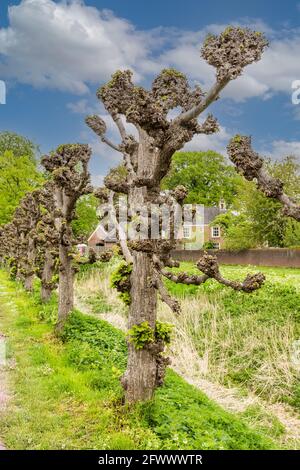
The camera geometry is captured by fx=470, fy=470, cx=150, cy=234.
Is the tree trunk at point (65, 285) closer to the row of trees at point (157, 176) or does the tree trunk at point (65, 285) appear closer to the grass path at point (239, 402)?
the grass path at point (239, 402)

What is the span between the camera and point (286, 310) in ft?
50.1

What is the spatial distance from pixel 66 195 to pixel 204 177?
205 ft

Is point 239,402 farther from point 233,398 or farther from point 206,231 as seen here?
point 206,231

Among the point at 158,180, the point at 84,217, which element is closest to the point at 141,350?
the point at 158,180

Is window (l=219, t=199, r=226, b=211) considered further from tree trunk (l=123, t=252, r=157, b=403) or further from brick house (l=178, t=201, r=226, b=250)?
tree trunk (l=123, t=252, r=157, b=403)

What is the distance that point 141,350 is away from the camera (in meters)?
7.37

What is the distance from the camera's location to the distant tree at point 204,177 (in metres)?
75.0

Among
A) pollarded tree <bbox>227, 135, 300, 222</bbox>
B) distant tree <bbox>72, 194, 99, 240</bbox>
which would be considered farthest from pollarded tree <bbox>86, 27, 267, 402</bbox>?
distant tree <bbox>72, 194, 99, 240</bbox>

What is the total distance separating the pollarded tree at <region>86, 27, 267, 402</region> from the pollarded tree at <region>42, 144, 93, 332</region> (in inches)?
234

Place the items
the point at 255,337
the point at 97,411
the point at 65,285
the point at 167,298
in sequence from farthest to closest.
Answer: the point at 65,285 < the point at 255,337 < the point at 97,411 < the point at 167,298

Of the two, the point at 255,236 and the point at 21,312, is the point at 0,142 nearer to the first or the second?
the point at 255,236

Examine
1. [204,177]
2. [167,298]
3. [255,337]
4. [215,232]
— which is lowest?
[255,337]

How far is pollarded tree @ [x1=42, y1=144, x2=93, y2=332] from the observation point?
1399 centimetres

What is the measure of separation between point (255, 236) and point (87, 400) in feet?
121
